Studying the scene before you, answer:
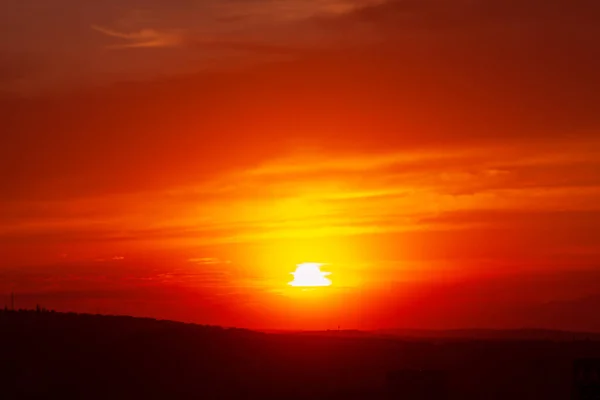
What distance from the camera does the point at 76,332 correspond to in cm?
5034

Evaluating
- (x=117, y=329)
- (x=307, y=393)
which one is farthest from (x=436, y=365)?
(x=117, y=329)

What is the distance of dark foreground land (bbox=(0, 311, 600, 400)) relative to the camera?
144ft

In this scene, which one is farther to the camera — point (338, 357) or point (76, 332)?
point (338, 357)

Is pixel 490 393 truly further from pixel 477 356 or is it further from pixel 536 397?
pixel 477 356

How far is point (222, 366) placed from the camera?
50.2 meters

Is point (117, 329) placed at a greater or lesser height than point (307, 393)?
greater

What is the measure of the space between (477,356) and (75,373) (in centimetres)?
2748

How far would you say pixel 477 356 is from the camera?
62531 mm

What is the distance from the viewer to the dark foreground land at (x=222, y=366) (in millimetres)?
43969

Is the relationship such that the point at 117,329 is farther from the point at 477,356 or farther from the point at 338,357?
the point at 477,356

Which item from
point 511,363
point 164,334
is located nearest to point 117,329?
point 164,334

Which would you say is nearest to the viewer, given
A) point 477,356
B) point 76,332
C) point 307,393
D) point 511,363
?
point 307,393

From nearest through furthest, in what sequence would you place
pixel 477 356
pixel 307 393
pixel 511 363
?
pixel 307 393 → pixel 511 363 → pixel 477 356

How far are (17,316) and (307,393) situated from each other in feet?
55.5
